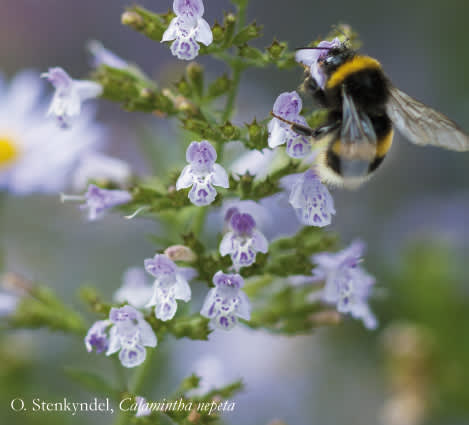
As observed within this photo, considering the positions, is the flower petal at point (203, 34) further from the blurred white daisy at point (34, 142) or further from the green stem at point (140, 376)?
the blurred white daisy at point (34, 142)

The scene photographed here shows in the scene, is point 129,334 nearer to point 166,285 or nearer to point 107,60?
point 166,285

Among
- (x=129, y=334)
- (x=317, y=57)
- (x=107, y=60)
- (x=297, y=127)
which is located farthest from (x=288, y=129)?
(x=107, y=60)

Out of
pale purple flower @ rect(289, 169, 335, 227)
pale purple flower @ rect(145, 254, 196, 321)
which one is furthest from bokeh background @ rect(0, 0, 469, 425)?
pale purple flower @ rect(289, 169, 335, 227)

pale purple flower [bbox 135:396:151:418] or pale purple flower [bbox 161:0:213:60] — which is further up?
pale purple flower [bbox 161:0:213:60]

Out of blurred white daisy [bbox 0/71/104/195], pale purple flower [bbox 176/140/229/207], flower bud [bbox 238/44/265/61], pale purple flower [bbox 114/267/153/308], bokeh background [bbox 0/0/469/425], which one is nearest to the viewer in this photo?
pale purple flower [bbox 176/140/229/207]

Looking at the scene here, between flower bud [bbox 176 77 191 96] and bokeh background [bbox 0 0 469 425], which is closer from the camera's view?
flower bud [bbox 176 77 191 96]

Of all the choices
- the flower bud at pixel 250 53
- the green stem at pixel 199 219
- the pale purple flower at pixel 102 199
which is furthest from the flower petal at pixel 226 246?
the flower bud at pixel 250 53

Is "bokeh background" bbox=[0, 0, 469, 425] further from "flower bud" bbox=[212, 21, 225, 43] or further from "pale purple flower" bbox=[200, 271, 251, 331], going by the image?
"pale purple flower" bbox=[200, 271, 251, 331]
